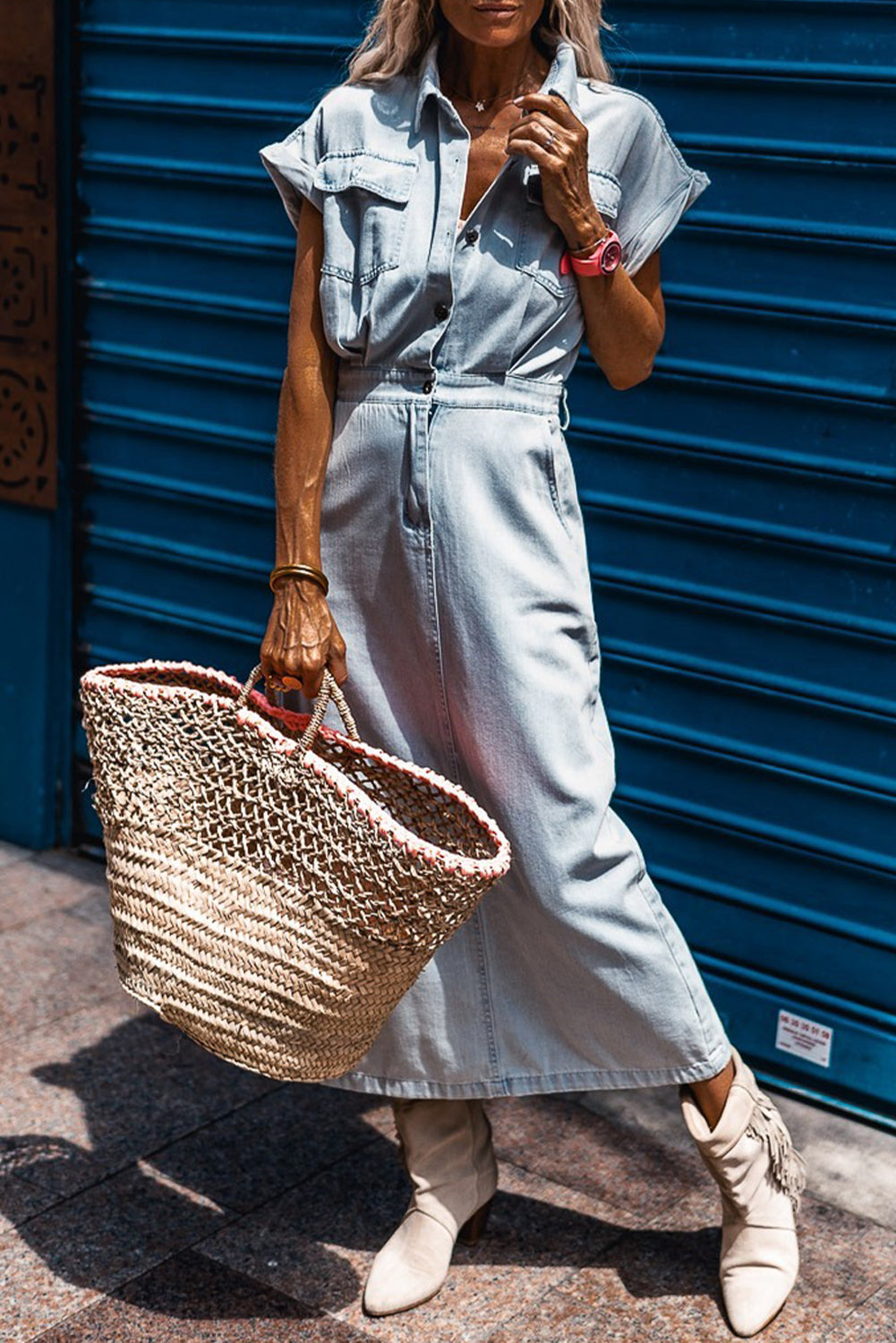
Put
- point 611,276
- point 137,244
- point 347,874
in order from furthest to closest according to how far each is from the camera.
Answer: point 137,244 → point 611,276 → point 347,874

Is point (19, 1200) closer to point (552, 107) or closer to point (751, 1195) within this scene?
point (751, 1195)

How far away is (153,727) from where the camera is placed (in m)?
2.66

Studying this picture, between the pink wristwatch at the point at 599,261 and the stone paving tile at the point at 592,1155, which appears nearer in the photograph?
the pink wristwatch at the point at 599,261

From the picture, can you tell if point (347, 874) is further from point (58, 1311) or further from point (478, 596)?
point (58, 1311)

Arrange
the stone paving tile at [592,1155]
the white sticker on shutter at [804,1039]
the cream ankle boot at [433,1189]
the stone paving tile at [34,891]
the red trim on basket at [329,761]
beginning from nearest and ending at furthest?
the red trim on basket at [329,761], the cream ankle boot at [433,1189], the stone paving tile at [592,1155], the white sticker on shutter at [804,1039], the stone paving tile at [34,891]

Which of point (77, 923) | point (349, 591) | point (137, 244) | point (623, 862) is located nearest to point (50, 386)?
point (137, 244)

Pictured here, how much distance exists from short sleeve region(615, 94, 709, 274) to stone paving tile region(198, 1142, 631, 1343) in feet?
5.56

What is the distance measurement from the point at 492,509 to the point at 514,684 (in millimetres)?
271

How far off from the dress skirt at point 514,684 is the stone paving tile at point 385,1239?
39 cm

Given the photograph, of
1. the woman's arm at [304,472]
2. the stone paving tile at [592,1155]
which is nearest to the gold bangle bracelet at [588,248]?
the woman's arm at [304,472]

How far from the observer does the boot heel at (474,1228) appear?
10.3ft

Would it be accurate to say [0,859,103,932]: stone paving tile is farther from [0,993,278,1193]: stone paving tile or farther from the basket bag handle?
the basket bag handle

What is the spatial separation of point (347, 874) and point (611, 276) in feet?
3.21

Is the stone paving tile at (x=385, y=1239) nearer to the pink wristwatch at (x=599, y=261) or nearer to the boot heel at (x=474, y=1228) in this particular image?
the boot heel at (x=474, y=1228)
